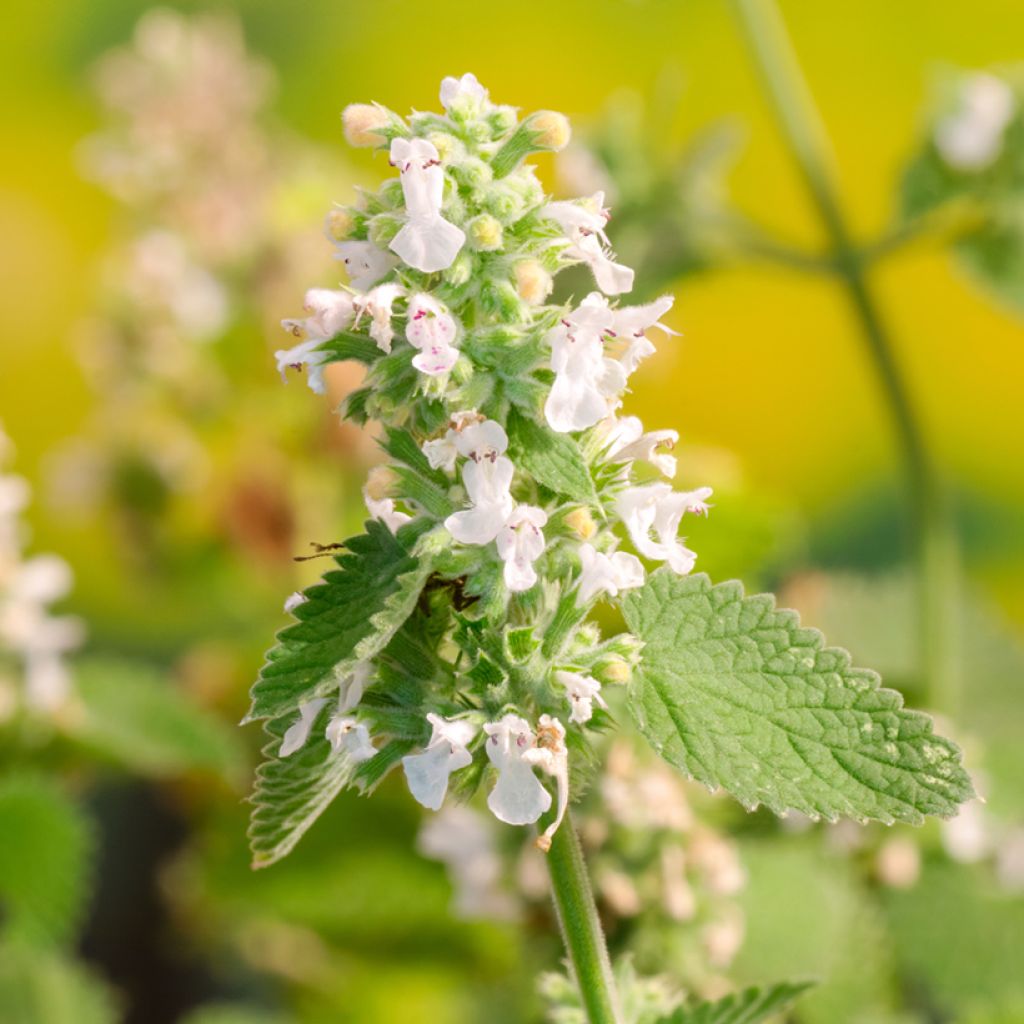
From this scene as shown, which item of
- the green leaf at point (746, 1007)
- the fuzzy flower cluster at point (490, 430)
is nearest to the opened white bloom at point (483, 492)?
the fuzzy flower cluster at point (490, 430)

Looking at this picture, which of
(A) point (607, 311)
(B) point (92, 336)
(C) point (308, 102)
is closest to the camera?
(A) point (607, 311)

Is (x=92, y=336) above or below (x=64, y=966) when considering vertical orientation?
above

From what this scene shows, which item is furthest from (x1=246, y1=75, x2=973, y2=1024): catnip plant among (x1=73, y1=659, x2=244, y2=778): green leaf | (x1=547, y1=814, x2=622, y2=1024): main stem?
(x1=73, y1=659, x2=244, y2=778): green leaf

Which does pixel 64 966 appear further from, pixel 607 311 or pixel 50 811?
pixel 607 311

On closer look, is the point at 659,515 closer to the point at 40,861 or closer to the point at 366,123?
the point at 366,123

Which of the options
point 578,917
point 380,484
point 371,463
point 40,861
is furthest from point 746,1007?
point 371,463

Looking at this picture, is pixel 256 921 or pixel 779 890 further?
pixel 256 921

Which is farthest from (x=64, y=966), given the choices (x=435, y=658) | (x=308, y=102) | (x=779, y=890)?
(x=308, y=102)
